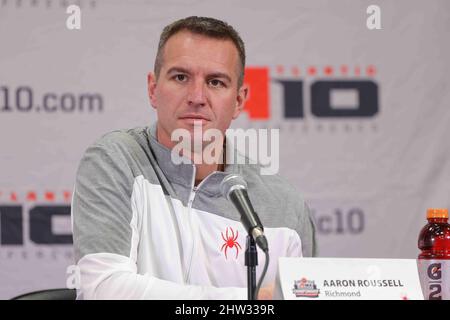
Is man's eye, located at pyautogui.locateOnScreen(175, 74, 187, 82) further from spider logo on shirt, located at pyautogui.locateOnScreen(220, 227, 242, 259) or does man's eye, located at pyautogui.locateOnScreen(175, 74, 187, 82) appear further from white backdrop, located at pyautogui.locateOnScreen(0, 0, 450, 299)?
white backdrop, located at pyautogui.locateOnScreen(0, 0, 450, 299)

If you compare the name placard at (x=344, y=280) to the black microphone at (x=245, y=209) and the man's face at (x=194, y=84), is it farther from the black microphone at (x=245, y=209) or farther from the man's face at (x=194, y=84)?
the man's face at (x=194, y=84)

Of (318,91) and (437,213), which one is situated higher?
(318,91)

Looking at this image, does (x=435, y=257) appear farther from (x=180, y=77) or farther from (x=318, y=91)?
(x=318, y=91)

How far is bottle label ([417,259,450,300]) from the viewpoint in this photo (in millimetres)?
1784

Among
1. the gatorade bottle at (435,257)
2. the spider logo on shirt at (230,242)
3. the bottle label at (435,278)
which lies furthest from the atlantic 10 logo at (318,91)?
the bottle label at (435,278)

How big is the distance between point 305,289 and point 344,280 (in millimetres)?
91

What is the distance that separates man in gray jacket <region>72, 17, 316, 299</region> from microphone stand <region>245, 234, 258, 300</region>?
0.51 meters

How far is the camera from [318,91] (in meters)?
3.31

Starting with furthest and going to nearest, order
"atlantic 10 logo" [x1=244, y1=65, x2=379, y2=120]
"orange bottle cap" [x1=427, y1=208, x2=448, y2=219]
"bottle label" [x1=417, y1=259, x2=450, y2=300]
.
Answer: "atlantic 10 logo" [x1=244, y1=65, x2=379, y2=120]
"orange bottle cap" [x1=427, y1=208, x2=448, y2=219]
"bottle label" [x1=417, y1=259, x2=450, y2=300]

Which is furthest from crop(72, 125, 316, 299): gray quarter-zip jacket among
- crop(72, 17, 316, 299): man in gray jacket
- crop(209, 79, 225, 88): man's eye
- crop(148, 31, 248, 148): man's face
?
crop(209, 79, 225, 88): man's eye

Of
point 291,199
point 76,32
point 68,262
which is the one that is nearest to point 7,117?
point 76,32

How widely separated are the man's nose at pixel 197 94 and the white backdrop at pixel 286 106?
0.89 meters

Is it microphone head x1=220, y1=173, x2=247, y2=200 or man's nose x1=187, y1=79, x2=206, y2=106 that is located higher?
man's nose x1=187, y1=79, x2=206, y2=106

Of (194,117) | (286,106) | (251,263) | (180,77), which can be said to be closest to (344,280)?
(251,263)
